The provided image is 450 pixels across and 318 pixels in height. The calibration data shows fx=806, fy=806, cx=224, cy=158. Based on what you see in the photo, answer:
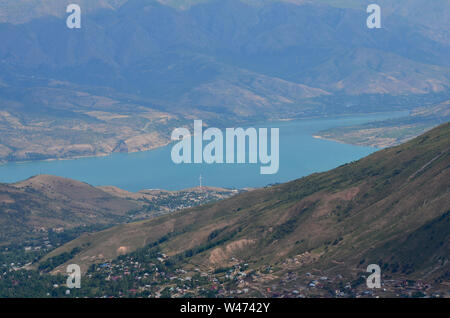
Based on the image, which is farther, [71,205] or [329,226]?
[71,205]

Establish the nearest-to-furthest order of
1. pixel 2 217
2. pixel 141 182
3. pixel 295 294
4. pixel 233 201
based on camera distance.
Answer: pixel 295 294 → pixel 233 201 → pixel 2 217 → pixel 141 182

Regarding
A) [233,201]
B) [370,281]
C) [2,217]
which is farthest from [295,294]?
[2,217]

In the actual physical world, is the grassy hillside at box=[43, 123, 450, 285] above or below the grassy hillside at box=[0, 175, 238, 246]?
below

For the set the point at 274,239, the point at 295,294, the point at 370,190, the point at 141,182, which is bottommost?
the point at 295,294

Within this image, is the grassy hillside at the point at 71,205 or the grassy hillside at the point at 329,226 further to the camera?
the grassy hillside at the point at 71,205

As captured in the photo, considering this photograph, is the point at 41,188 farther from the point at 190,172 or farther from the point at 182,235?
the point at 190,172

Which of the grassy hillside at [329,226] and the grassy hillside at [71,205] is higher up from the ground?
the grassy hillside at [71,205]

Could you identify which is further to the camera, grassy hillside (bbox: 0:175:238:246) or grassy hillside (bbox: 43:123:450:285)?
grassy hillside (bbox: 0:175:238:246)

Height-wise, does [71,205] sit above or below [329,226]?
above
